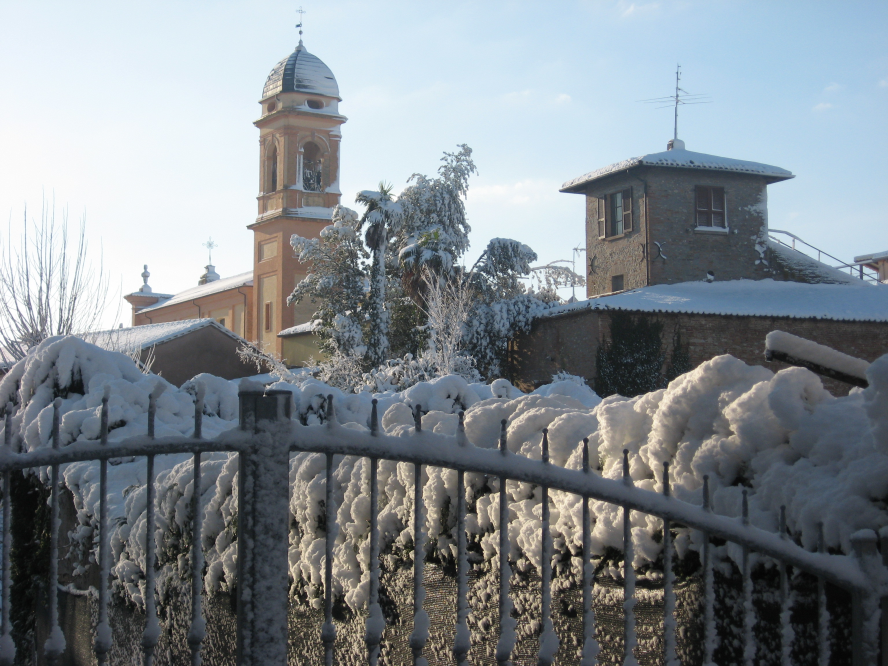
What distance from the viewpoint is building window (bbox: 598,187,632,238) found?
28312 mm

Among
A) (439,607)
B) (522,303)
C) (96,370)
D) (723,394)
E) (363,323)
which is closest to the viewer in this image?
(723,394)

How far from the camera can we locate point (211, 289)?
49.3 m

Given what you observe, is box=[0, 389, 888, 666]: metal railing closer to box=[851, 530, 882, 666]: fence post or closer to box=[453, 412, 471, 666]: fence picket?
box=[453, 412, 471, 666]: fence picket

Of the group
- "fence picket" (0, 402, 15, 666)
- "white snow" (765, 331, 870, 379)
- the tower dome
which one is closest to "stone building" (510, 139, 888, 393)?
the tower dome

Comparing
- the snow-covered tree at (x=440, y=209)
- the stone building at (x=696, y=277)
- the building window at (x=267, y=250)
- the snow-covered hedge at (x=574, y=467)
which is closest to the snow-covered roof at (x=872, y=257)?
the stone building at (x=696, y=277)

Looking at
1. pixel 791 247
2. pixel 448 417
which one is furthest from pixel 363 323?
pixel 448 417

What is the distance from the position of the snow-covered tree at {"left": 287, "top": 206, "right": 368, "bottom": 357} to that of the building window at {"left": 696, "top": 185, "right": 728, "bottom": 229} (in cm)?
1061

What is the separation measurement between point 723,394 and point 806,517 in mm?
504

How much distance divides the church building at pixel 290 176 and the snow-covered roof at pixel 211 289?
13.7ft

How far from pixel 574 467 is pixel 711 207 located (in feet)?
87.2

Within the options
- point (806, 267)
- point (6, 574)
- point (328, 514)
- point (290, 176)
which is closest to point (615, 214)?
point (806, 267)

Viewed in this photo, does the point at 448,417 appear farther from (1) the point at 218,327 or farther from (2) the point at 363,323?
(1) the point at 218,327

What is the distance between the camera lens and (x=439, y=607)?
3389 mm

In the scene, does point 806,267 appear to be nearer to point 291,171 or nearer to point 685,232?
point 685,232
